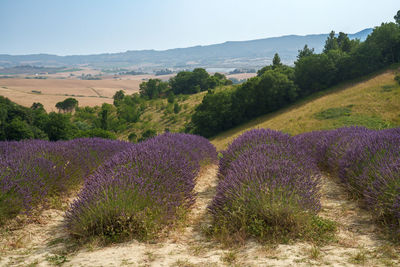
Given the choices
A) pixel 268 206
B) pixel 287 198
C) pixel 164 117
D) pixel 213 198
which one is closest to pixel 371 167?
pixel 287 198

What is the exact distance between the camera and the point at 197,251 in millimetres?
3004

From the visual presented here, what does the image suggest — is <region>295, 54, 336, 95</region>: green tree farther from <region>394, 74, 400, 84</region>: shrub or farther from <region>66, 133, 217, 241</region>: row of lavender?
<region>66, 133, 217, 241</region>: row of lavender

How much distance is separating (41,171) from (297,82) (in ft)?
142

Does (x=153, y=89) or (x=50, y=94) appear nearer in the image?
(x=153, y=89)

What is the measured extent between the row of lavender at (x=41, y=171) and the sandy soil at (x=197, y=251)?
41 centimetres

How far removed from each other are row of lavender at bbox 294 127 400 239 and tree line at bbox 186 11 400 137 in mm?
34825

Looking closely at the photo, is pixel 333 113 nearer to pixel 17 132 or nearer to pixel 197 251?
pixel 17 132

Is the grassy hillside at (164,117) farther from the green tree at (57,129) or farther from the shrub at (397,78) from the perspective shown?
the shrub at (397,78)

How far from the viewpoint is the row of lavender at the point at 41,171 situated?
12.6 feet

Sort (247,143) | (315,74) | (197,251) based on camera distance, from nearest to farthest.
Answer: (197,251) < (247,143) < (315,74)

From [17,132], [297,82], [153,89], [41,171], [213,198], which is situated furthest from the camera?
[153,89]

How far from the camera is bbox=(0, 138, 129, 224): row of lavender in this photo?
12.6 feet

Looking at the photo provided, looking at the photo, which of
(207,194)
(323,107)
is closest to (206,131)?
(323,107)

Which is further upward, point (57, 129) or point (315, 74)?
point (315, 74)
